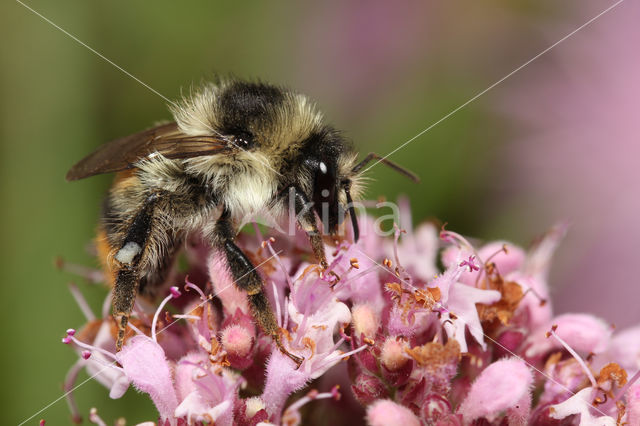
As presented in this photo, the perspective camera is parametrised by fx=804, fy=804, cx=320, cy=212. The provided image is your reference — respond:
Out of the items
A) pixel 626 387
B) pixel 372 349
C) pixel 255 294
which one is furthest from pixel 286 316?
pixel 626 387

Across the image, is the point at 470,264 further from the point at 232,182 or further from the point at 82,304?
the point at 82,304

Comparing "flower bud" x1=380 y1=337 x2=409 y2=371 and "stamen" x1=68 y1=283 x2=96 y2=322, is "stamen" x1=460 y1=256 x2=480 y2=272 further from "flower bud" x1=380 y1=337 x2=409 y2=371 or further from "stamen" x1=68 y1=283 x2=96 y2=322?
"stamen" x1=68 y1=283 x2=96 y2=322

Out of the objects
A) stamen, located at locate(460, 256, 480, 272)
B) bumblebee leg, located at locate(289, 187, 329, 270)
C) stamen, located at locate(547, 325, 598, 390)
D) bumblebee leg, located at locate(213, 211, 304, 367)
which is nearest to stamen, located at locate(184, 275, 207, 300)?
bumblebee leg, located at locate(213, 211, 304, 367)

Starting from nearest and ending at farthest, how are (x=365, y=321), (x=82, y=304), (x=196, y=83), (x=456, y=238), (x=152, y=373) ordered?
(x=152, y=373) < (x=365, y=321) < (x=456, y=238) < (x=82, y=304) < (x=196, y=83)

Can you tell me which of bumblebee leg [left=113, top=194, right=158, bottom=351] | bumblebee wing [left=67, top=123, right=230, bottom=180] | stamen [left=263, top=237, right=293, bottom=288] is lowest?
stamen [left=263, top=237, right=293, bottom=288]

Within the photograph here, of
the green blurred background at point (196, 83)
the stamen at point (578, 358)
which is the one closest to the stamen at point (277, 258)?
the stamen at point (578, 358)

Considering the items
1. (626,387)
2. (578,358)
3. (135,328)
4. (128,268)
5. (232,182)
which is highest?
(232,182)

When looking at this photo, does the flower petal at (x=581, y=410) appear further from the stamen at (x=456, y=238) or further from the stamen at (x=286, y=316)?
the stamen at (x=286, y=316)
